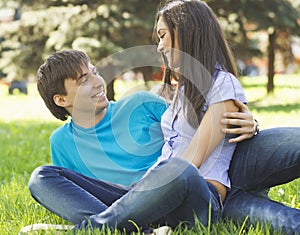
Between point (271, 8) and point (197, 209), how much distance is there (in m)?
7.12

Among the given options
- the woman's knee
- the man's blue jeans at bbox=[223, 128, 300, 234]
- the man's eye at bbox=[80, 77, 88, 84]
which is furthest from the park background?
the man's blue jeans at bbox=[223, 128, 300, 234]

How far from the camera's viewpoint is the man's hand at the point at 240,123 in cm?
222

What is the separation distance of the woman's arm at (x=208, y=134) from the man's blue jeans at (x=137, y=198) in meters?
0.12

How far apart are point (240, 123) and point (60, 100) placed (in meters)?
0.99

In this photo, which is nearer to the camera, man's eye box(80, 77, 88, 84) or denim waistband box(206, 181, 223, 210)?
denim waistband box(206, 181, 223, 210)

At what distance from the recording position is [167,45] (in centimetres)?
235

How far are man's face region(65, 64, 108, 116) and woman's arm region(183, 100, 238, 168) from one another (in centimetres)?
65

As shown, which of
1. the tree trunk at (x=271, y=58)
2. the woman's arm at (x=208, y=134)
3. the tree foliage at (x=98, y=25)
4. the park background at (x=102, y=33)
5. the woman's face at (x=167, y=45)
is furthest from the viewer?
the tree trunk at (x=271, y=58)

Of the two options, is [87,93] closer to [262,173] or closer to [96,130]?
[96,130]

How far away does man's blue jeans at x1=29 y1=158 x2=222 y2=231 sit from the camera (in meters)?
2.06

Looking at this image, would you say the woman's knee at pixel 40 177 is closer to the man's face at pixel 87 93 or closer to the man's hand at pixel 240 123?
the man's face at pixel 87 93

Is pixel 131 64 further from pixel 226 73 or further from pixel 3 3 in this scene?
pixel 226 73

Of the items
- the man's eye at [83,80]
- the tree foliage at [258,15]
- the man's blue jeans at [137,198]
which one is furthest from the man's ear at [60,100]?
the tree foliage at [258,15]

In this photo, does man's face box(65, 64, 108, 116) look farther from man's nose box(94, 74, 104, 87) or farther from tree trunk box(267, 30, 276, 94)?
tree trunk box(267, 30, 276, 94)
